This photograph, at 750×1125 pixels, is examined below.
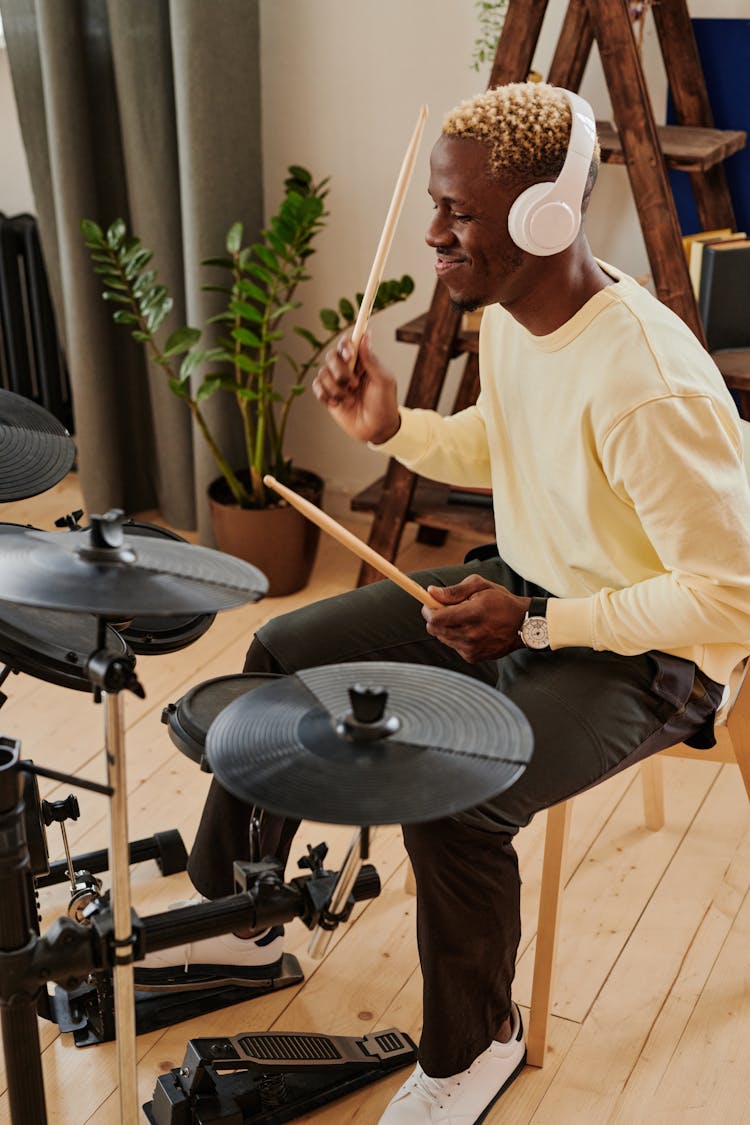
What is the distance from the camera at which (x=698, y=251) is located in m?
2.36

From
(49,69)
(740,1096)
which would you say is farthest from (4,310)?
(740,1096)

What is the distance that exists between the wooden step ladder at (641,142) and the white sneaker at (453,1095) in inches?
48.4

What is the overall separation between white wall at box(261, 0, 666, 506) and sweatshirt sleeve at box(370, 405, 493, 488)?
113cm

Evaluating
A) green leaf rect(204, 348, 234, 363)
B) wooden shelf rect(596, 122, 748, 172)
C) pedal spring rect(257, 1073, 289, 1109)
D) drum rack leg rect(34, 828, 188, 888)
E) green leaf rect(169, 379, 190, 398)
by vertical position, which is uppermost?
wooden shelf rect(596, 122, 748, 172)

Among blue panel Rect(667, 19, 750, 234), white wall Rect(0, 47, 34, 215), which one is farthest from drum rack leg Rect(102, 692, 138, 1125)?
white wall Rect(0, 47, 34, 215)

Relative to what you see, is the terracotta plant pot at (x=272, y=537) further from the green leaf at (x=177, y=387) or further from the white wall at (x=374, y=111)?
the white wall at (x=374, y=111)

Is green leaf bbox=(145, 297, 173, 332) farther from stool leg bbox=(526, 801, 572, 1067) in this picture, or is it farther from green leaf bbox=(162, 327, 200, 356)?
stool leg bbox=(526, 801, 572, 1067)

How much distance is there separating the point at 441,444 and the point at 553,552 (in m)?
0.25

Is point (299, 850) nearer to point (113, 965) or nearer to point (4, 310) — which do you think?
point (113, 965)

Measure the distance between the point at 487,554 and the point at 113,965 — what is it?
826 millimetres

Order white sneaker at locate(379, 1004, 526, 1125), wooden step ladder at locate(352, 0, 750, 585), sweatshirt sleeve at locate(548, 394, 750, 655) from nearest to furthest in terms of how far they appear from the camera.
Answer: sweatshirt sleeve at locate(548, 394, 750, 655) < white sneaker at locate(379, 1004, 526, 1125) < wooden step ladder at locate(352, 0, 750, 585)

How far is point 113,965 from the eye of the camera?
1.15m

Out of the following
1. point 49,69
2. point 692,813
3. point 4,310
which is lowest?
point 692,813

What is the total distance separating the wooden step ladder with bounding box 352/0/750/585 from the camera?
2178mm
